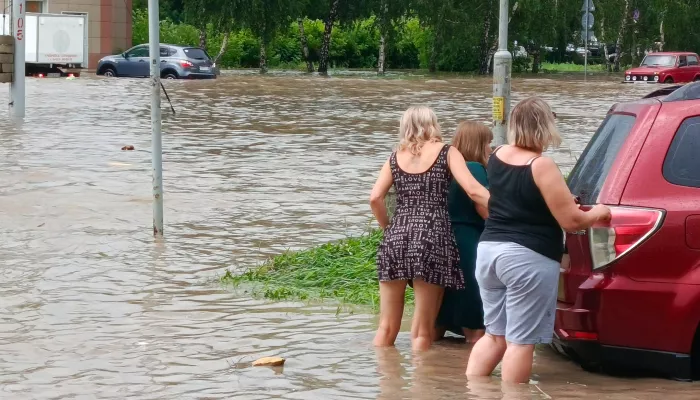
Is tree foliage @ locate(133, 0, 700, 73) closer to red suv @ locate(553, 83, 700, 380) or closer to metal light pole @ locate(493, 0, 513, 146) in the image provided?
metal light pole @ locate(493, 0, 513, 146)

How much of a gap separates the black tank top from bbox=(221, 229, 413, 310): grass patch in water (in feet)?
10.1

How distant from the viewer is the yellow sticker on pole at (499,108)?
37.3 ft

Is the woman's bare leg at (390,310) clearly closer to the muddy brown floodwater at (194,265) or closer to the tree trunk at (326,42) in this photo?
the muddy brown floodwater at (194,265)

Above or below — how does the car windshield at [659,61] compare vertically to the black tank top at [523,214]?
above

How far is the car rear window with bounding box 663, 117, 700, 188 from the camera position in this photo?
238 inches

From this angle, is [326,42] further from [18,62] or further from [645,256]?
[645,256]

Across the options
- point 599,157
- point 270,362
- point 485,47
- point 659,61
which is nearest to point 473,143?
point 599,157

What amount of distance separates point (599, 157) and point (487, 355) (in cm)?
112

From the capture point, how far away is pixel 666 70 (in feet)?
160

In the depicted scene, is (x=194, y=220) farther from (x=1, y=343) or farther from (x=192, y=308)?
(x=1, y=343)

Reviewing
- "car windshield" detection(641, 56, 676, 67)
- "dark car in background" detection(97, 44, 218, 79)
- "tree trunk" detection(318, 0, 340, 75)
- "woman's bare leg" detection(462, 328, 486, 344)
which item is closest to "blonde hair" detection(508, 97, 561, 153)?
"woman's bare leg" detection(462, 328, 486, 344)

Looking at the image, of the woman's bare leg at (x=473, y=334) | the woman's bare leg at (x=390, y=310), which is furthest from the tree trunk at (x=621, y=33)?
the woman's bare leg at (x=390, y=310)

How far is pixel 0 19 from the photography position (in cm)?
5281

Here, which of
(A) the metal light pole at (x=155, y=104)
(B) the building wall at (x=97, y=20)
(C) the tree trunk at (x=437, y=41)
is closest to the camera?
(A) the metal light pole at (x=155, y=104)
